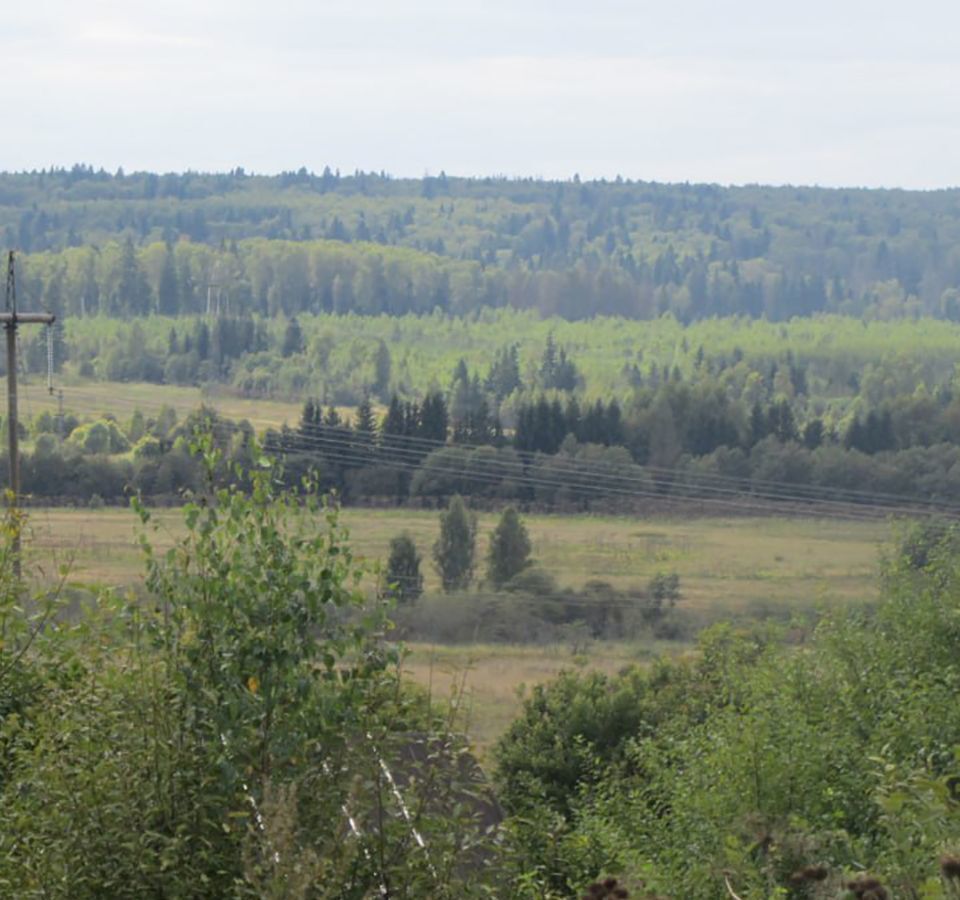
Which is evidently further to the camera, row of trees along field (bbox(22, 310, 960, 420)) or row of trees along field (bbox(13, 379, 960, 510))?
row of trees along field (bbox(22, 310, 960, 420))

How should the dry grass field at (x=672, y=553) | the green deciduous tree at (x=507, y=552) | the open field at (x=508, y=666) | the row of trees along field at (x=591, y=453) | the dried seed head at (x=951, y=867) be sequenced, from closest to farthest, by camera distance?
the dried seed head at (x=951, y=867) → the open field at (x=508, y=666) → the dry grass field at (x=672, y=553) → the green deciduous tree at (x=507, y=552) → the row of trees along field at (x=591, y=453)

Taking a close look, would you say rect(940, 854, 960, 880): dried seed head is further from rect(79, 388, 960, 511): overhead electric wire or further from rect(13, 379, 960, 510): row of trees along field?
rect(79, 388, 960, 511): overhead electric wire

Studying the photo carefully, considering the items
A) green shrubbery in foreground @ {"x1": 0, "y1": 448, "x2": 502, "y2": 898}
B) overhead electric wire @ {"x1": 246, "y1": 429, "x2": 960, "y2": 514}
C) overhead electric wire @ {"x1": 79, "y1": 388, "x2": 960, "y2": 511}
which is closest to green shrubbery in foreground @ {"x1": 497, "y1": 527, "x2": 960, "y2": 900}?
green shrubbery in foreground @ {"x1": 0, "y1": 448, "x2": 502, "y2": 898}

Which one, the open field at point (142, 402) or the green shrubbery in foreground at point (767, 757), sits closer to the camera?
the green shrubbery in foreground at point (767, 757)

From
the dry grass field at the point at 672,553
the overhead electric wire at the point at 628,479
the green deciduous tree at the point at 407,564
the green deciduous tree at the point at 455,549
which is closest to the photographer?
the dry grass field at the point at 672,553

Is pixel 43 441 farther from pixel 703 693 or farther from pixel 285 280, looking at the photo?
pixel 285 280

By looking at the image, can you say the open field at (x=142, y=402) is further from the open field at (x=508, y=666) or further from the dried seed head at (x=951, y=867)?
the dried seed head at (x=951, y=867)

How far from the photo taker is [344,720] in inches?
285

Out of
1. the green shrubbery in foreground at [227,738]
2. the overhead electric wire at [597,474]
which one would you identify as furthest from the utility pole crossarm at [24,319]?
the overhead electric wire at [597,474]

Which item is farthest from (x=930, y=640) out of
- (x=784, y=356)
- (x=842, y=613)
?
(x=784, y=356)

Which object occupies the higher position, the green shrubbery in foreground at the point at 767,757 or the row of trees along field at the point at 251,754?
the row of trees along field at the point at 251,754

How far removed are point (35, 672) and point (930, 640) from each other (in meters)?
13.9

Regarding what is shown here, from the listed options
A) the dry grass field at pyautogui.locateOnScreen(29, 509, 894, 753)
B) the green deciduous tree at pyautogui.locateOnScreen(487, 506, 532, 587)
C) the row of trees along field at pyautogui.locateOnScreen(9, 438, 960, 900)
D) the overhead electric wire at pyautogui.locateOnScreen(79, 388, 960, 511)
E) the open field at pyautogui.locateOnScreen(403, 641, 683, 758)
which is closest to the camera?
the row of trees along field at pyautogui.locateOnScreen(9, 438, 960, 900)

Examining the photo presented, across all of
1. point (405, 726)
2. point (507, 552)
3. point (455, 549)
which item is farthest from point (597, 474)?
point (405, 726)
